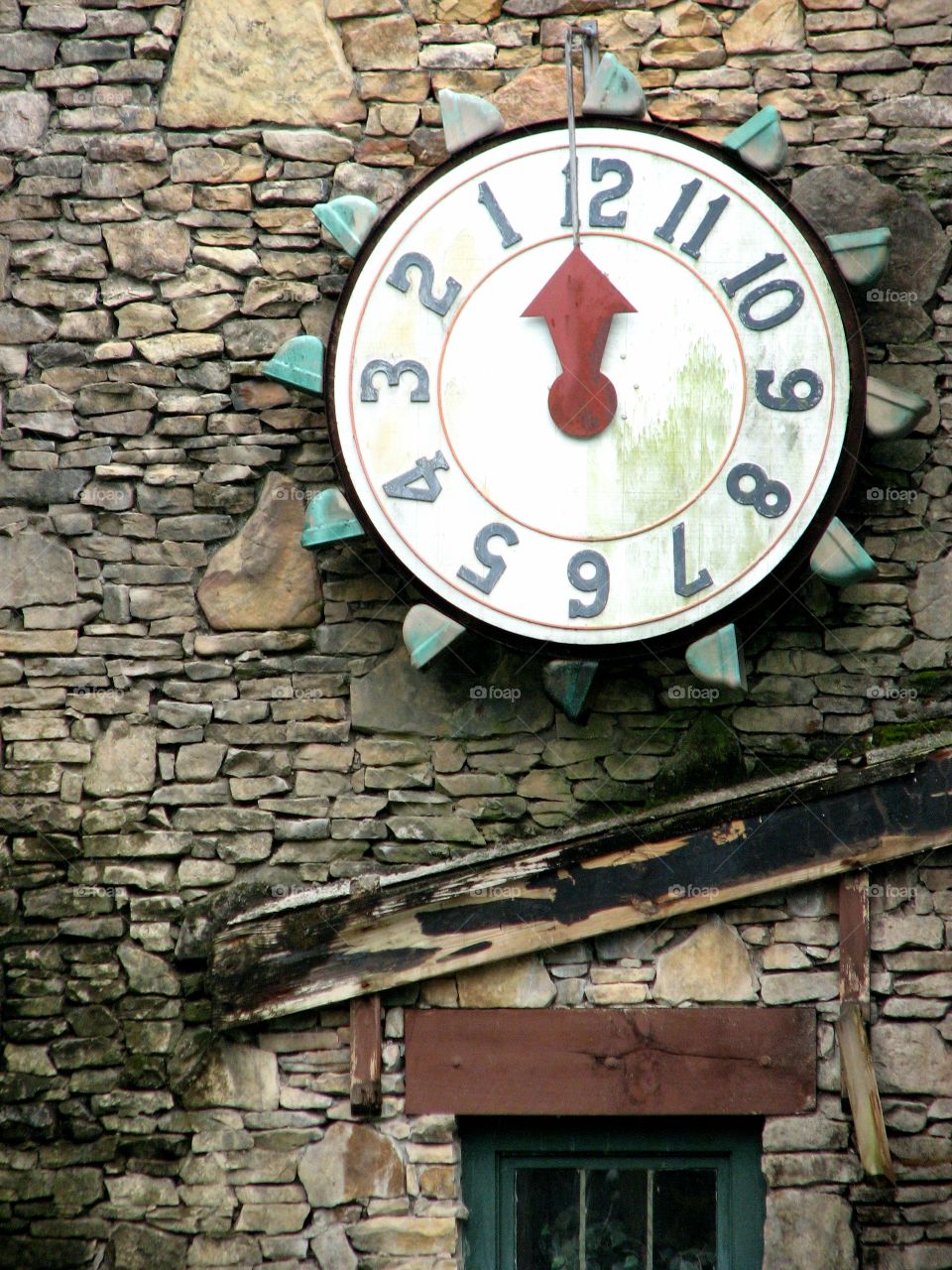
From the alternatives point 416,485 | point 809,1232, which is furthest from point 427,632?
point 809,1232

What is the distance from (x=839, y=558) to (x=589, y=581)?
2.41 feet

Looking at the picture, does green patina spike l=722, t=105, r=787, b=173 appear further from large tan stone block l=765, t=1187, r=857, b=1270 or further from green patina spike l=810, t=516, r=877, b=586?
large tan stone block l=765, t=1187, r=857, b=1270

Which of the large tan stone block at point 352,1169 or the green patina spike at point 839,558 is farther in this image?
the green patina spike at point 839,558

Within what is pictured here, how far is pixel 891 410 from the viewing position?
4852mm

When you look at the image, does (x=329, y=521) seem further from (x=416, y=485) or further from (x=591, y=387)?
(x=591, y=387)

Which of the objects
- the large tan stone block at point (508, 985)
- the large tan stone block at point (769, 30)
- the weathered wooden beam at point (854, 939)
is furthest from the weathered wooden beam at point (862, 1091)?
the large tan stone block at point (769, 30)

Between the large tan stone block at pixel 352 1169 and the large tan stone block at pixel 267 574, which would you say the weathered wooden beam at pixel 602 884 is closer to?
the large tan stone block at pixel 352 1169

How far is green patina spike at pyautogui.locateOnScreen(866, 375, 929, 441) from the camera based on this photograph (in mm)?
4840

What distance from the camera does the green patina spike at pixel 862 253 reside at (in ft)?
15.9

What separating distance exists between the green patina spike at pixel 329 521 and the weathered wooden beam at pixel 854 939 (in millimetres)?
1761

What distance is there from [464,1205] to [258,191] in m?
3.16

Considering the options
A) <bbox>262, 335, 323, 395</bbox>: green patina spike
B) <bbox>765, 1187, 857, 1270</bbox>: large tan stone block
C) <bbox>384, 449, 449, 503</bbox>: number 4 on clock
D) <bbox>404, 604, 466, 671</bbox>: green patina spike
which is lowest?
<bbox>765, 1187, 857, 1270</bbox>: large tan stone block

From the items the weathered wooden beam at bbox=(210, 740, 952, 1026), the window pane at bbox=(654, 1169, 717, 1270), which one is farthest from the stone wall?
the window pane at bbox=(654, 1169, 717, 1270)

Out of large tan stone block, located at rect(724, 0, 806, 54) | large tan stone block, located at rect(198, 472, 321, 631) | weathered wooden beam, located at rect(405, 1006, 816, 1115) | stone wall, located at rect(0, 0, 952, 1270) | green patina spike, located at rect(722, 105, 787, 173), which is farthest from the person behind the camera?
large tan stone block, located at rect(724, 0, 806, 54)
